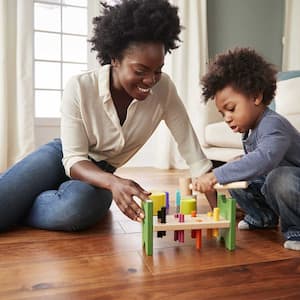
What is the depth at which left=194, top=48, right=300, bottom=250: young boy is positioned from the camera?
2.88 ft

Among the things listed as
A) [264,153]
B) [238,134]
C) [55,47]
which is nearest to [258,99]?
[264,153]

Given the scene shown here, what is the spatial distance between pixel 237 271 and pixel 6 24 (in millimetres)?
2130

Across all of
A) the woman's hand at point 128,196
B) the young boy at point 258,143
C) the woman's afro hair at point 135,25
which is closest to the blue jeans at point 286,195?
the young boy at point 258,143

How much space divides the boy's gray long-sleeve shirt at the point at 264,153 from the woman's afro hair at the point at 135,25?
13.4 inches

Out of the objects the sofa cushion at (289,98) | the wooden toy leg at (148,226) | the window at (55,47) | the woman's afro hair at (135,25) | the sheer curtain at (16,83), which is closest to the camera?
the wooden toy leg at (148,226)

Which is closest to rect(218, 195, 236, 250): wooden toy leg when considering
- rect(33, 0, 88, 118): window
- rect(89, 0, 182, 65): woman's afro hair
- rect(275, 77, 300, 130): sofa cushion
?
rect(89, 0, 182, 65): woman's afro hair

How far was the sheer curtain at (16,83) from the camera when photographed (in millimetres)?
2277

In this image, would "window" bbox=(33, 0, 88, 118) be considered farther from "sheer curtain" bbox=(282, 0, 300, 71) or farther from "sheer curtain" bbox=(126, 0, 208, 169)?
"sheer curtain" bbox=(282, 0, 300, 71)

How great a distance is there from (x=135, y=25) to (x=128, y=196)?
426 mm

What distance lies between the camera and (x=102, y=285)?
67cm

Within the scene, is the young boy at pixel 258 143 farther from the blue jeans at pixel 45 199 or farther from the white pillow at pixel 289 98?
the white pillow at pixel 289 98

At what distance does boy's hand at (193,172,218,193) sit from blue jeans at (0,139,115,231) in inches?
11.7

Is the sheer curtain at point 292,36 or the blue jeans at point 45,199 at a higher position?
the sheer curtain at point 292,36

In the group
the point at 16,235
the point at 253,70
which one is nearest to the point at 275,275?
the point at 253,70
